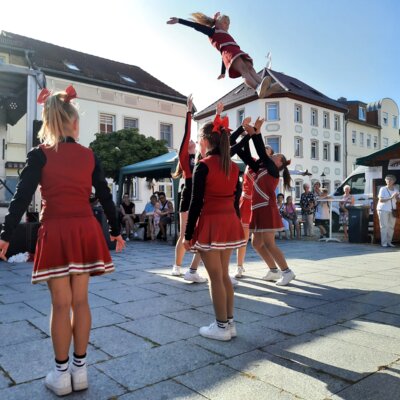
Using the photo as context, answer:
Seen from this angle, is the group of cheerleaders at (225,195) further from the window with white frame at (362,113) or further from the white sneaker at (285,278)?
the window with white frame at (362,113)

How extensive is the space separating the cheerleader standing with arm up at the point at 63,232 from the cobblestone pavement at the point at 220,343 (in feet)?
0.91

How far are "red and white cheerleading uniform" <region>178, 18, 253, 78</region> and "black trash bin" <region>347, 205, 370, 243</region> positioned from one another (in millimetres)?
8347

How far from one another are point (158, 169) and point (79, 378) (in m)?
11.2

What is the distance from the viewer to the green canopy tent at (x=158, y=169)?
11741mm

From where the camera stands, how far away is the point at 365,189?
1523 cm

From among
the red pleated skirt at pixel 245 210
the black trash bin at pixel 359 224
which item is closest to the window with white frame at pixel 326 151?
the black trash bin at pixel 359 224

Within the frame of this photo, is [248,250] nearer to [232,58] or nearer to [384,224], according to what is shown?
[384,224]

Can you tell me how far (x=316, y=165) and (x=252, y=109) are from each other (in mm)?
8334

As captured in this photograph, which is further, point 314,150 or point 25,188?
point 314,150

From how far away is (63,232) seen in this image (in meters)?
2.38

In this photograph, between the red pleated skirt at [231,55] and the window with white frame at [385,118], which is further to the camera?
the window with white frame at [385,118]

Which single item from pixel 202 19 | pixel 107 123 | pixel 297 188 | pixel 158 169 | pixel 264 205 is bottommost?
pixel 264 205

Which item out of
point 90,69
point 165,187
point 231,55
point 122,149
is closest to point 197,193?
point 231,55

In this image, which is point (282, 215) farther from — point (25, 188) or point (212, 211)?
point (25, 188)
